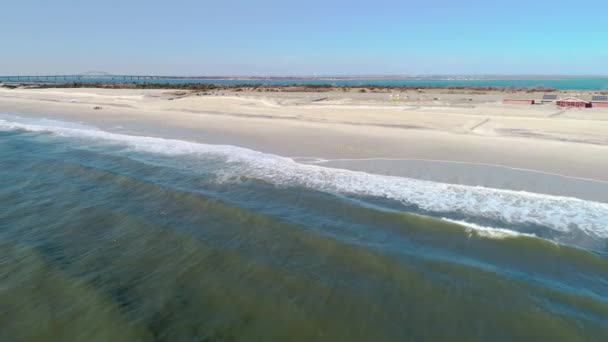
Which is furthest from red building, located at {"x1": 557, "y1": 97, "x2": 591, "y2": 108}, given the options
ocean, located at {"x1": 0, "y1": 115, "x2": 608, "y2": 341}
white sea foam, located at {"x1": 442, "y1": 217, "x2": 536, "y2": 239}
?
white sea foam, located at {"x1": 442, "y1": 217, "x2": 536, "y2": 239}

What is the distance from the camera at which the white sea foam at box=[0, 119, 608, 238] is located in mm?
7273

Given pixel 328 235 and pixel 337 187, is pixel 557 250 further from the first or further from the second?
pixel 337 187

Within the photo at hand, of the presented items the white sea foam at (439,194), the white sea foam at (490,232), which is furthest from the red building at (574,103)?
the white sea foam at (490,232)

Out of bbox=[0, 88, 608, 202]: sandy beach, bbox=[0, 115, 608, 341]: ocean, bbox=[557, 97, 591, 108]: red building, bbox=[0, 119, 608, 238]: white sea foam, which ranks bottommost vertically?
bbox=[0, 115, 608, 341]: ocean

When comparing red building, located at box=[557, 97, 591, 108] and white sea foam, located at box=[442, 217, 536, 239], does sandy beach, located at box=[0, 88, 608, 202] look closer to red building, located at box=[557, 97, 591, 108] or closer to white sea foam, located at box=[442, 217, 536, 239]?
white sea foam, located at box=[442, 217, 536, 239]

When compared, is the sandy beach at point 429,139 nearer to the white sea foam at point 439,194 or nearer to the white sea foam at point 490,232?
the white sea foam at point 439,194

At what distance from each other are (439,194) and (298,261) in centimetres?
452

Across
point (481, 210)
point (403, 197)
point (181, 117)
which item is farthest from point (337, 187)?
point (181, 117)

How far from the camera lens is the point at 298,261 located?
20.2 ft

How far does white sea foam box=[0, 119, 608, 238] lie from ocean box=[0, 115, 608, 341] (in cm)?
5

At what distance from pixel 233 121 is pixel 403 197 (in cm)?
1550

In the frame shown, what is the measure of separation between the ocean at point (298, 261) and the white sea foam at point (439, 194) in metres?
0.05

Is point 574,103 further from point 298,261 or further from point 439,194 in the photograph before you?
point 298,261

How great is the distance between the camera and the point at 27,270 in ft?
19.6
